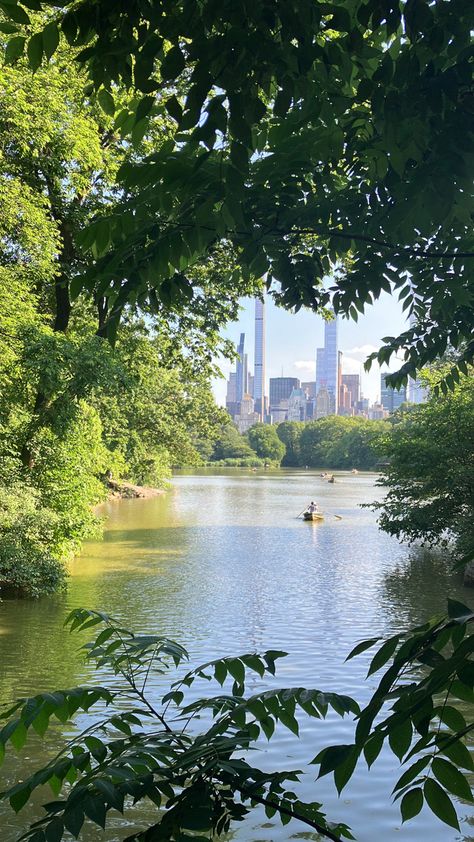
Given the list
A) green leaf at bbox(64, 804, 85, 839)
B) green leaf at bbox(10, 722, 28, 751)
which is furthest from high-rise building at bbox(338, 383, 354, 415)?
green leaf at bbox(64, 804, 85, 839)

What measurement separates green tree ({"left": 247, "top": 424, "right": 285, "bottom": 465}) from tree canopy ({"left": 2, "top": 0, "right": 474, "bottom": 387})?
394 ft

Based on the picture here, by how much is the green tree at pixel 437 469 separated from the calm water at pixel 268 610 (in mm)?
1446

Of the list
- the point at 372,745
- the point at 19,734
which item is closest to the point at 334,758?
the point at 372,745

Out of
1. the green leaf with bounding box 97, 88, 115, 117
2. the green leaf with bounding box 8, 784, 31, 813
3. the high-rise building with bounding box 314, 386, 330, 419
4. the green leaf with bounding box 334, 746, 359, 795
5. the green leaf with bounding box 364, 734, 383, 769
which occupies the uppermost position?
the high-rise building with bounding box 314, 386, 330, 419

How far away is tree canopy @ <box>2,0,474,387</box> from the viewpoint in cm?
173

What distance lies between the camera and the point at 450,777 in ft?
4.23

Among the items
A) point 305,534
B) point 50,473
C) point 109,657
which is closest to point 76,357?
point 50,473

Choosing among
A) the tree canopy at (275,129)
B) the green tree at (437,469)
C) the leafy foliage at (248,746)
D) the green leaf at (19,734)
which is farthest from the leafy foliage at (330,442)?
the green leaf at (19,734)

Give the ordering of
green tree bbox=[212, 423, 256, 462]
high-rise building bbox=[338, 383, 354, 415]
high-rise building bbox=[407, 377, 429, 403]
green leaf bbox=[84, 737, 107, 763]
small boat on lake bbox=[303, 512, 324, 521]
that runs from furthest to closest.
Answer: high-rise building bbox=[338, 383, 354, 415]
green tree bbox=[212, 423, 256, 462]
small boat on lake bbox=[303, 512, 324, 521]
high-rise building bbox=[407, 377, 429, 403]
green leaf bbox=[84, 737, 107, 763]

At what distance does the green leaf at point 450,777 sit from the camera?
1.27 m

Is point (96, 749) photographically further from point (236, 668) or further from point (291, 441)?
point (291, 441)

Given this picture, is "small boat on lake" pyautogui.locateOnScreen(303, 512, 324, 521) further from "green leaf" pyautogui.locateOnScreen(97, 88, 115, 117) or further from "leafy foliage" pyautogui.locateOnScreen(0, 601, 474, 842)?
"green leaf" pyautogui.locateOnScreen(97, 88, 115, 117)

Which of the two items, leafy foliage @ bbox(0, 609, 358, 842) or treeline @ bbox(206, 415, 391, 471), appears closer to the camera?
leafy foliage @ bbox(0, 609, 358, 842)

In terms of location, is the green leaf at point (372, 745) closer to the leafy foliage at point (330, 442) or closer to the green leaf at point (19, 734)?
the green leaf at point (19, 734)
